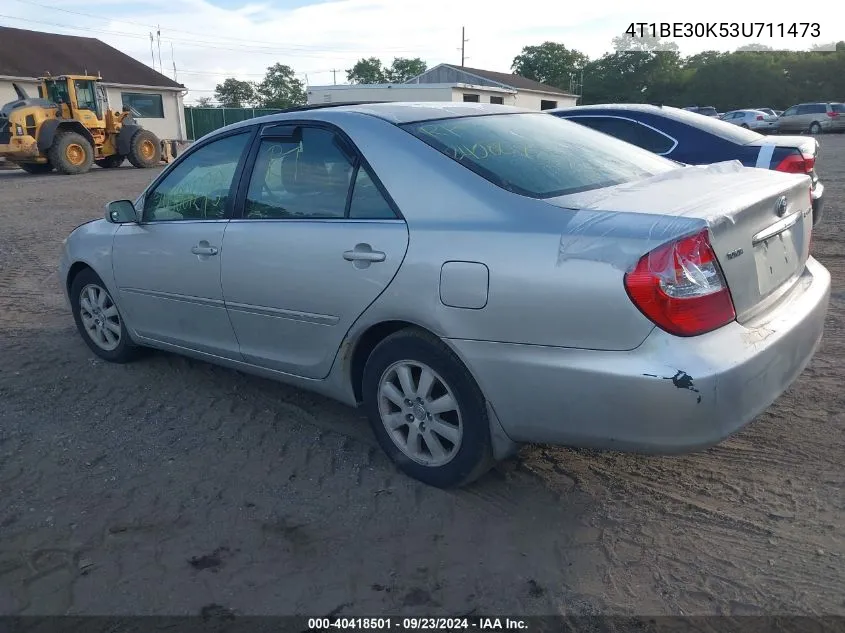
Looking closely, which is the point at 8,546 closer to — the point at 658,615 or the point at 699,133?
the point at 658,615

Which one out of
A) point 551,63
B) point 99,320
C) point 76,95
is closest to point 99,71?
point 76,95

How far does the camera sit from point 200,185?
4.09m

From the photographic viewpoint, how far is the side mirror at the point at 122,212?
14.3 ft

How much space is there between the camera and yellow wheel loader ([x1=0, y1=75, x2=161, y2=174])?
19719 mm

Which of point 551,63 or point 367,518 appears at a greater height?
point 551,63

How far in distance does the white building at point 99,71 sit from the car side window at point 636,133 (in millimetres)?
30008

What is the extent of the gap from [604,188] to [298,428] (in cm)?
202

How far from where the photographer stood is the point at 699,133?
6.72 metres

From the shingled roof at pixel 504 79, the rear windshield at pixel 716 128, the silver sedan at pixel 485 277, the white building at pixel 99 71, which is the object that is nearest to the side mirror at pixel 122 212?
the silver sedan at pixel 485 277

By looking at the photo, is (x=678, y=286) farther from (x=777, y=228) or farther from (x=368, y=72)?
(x=368, y=72)

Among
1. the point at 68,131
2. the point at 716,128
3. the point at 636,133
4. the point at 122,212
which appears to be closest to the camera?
the point at 122,212

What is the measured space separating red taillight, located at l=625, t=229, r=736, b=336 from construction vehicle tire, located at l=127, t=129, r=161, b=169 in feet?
75.0

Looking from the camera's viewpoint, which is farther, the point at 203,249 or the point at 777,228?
the point at 203,249

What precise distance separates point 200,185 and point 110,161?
2161cm
